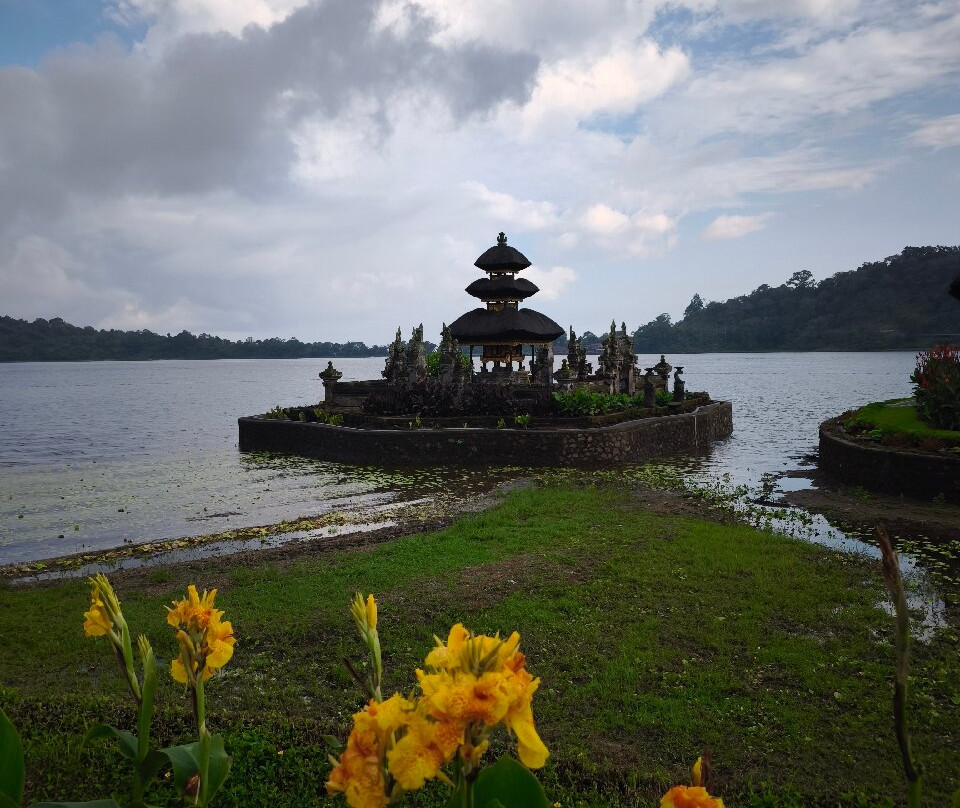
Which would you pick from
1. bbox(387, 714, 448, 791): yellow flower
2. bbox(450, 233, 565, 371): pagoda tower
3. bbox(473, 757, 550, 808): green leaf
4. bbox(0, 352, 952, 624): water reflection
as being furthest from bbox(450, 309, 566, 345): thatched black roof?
bbox(387, 714, 448, 791): yellow flower

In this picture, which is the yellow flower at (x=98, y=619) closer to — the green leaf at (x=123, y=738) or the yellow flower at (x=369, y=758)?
the green leaf at (x=123, y=738)

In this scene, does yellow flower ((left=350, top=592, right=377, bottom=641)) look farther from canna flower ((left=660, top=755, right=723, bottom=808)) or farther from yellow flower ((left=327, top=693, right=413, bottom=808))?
canna flower ((left=660, top=755, right=723, bottom=808))

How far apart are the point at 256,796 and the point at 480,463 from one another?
16832mm

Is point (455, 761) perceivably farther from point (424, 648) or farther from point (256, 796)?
point (424, 648)

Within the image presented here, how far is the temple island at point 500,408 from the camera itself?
20.8 meters

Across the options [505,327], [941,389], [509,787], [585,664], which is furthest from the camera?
[505,327]

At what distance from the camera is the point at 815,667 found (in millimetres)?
5914

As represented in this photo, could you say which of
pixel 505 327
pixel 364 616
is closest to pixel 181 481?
pixel 505 327

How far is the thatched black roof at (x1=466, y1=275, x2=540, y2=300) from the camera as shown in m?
Result: 28.9

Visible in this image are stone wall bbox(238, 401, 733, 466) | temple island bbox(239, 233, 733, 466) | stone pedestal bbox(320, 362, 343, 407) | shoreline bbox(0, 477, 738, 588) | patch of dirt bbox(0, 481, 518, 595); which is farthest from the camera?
stone pedestal bbox(320, 362, 343, 407)

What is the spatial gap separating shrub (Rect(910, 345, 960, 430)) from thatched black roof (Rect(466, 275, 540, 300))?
14906mm

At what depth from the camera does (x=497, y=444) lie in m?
20.7

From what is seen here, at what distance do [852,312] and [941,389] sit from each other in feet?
412

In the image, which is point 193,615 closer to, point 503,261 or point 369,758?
point 369,758
